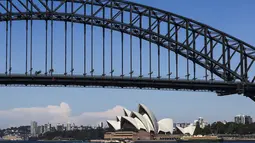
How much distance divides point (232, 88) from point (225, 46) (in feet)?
25.1

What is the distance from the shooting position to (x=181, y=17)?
87938 millimetres

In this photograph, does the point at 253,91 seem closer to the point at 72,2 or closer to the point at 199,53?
the point at 199,53

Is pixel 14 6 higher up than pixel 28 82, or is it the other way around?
pixel 14 6

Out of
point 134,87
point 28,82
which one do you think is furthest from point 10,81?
point 134,87

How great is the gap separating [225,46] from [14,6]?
105 ft

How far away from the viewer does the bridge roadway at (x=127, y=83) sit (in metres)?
74.9

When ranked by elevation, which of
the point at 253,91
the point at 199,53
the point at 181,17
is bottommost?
the point at 253,91

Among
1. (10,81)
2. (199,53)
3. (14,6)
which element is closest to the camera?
(10,81)

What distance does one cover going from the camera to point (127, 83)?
7888 cm

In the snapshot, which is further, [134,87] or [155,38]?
[155,38]

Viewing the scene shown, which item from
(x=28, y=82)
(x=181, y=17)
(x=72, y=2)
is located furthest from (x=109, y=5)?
(x=28, y=82)

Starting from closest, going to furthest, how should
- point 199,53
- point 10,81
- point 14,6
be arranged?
point 10,81
point 14,6
point 199,53

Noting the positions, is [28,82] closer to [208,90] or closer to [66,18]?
[66,18]

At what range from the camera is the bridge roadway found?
74938 mm
